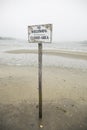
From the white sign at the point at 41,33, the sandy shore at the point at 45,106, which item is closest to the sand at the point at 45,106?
the sandy shore at the point at 45,106

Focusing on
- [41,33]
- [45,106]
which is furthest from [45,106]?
[41,33]

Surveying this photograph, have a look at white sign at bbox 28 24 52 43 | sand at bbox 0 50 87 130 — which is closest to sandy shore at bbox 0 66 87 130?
sand at bbox 0 50 87 130

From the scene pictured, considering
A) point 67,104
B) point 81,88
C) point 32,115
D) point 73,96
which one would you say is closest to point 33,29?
point 32,115

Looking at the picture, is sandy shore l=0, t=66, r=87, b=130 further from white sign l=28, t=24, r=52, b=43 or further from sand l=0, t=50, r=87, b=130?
white sign l=28, t=24, r=52, b=43

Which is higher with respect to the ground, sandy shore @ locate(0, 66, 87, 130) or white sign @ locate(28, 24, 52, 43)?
white sign @ locate(28, 24, 52, 43)

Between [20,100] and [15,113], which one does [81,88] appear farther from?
[15,113]

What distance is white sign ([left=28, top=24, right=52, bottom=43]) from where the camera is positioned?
427 cm

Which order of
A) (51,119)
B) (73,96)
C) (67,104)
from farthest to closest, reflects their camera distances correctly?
1. (73,96)
2. (67,104)
3. (51,119)

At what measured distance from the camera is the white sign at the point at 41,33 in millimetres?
4270

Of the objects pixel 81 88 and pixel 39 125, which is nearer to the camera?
pixel 39 125

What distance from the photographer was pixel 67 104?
582 cm

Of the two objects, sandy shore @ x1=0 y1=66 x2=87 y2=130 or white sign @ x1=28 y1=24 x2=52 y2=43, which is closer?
white sign @ x1=28 y1=24 x2=52 y2=43

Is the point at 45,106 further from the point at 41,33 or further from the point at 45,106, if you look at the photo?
the point at 41,33

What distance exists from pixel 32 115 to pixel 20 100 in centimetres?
116
